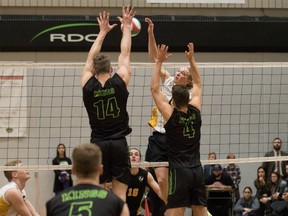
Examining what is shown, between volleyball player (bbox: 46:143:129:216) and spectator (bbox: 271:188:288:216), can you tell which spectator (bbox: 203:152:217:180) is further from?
volleyball player (bbox: 46:143:129:216)

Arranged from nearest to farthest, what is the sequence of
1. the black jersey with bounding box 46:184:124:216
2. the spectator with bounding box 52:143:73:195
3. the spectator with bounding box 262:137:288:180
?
the black jersey with bounding box 46:184:124:216
the spectator with bounding box 52:143:73:195
the spectator with bounding box 262:137:288:180

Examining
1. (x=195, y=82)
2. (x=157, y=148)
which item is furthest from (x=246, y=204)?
(x=195, y=82)

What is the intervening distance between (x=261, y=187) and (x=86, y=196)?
13949 millimetres

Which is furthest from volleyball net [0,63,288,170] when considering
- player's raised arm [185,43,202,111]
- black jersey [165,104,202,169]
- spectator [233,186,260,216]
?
black jersey [165,104,202,169]

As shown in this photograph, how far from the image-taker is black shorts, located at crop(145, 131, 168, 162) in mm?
12727

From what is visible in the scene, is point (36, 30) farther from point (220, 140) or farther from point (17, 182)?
point (17, 182)

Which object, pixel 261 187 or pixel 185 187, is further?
pixel 261 187

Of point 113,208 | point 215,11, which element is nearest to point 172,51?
point 215,11

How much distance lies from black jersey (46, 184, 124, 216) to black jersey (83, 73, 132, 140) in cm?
401

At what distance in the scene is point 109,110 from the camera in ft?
36.0

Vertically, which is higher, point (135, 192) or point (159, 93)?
point (159, 93)

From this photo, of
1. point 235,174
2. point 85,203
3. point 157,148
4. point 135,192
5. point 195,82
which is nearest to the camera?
point 85,203

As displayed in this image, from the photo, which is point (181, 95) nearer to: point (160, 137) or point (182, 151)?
point (182, 151)

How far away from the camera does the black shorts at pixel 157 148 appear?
12.7 meters
